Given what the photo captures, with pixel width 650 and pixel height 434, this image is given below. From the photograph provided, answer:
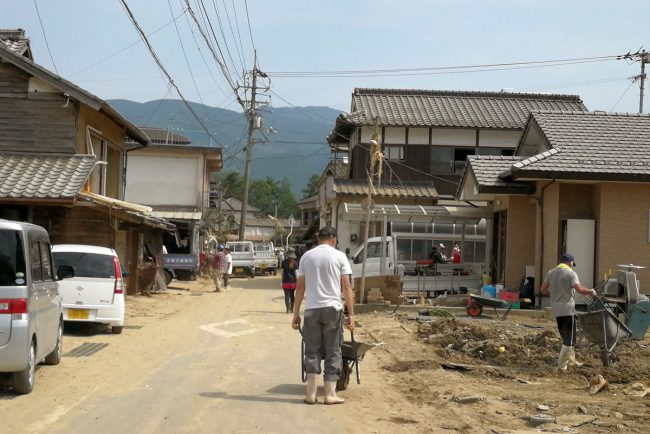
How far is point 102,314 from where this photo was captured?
15.3m

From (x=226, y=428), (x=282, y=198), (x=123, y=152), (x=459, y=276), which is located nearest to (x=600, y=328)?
(x=226, y=428)

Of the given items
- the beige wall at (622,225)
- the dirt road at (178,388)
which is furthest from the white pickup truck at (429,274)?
the dirt road at (178,388)

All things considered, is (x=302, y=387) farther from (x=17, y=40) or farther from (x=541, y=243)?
(x=17, y=40)

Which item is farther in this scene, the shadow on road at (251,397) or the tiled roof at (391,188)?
the tiled roof at (391,188)

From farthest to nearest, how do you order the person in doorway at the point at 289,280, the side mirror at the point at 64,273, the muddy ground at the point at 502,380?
the person in doorway at the point at 289,280 < the side mirror at the point at 64,273 < the muddy ground at the point at 502,380

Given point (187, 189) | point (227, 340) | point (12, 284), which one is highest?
point (187, 189)

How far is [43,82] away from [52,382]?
1187 centimetres

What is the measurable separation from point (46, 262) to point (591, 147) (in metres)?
14.8

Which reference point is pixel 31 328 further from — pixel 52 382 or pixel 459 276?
pixel 459 276

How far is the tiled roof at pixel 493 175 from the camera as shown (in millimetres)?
21766

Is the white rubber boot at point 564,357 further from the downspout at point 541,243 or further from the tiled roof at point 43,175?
the tiled roof at point 43,175

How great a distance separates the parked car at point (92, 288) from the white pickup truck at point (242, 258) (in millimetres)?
27381

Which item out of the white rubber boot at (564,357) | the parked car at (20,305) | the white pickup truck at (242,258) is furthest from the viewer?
the white pickup truck at (242,258)

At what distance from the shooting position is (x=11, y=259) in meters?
8.94
